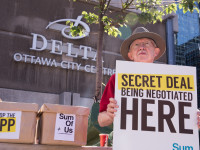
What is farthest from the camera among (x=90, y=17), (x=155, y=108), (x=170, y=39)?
(x=170, y=39)

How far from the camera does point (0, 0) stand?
43.7 feet

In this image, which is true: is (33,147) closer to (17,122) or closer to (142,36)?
(17,122)

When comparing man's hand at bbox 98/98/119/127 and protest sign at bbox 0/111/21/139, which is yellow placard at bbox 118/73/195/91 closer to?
man's hand at bbox 98/98/119/127

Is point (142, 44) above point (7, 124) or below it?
above

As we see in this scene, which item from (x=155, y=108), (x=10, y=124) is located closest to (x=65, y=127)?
(x=10, y=124)

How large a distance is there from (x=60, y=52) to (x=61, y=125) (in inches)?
459

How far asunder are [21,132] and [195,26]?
1264 inches

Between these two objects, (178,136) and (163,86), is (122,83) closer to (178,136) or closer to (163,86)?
(163,86)

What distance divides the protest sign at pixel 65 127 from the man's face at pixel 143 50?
0.81m

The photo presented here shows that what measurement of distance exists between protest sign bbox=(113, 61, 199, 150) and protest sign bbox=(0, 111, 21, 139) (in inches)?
37.4

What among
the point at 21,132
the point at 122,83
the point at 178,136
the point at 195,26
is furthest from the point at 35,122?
the point at 195,26

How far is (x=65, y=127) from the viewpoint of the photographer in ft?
8.56

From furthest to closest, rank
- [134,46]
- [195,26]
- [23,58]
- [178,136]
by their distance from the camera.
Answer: [195,26]
[23,58]
[134,46]
[178,136]

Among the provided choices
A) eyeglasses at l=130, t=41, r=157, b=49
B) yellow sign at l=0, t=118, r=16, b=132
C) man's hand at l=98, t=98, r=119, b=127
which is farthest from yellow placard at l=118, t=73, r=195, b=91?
yellow sign at l=0, t=118, r=16, b=132
